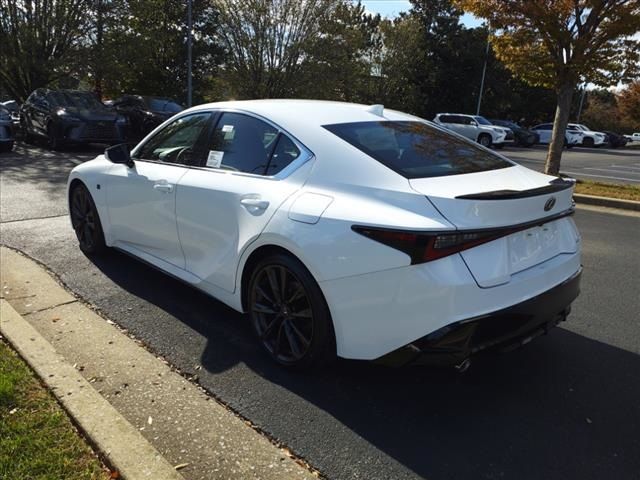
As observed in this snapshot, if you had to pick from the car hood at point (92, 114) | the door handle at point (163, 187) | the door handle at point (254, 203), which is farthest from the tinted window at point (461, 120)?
the door handle at point (254, 203)

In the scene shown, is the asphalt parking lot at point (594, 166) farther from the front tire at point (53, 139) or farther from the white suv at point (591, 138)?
the front tire at point (53, 139)

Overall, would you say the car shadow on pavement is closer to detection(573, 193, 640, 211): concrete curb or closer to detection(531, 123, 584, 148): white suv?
detection(573, 193, 640, 211): concrete curb

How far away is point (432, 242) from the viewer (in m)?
2.44

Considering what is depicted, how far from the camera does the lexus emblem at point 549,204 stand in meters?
2.83

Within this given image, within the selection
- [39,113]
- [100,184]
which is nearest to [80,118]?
[39,113]

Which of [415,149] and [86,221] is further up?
[415,149]

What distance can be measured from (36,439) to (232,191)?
1.68 metres

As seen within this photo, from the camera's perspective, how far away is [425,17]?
133ft

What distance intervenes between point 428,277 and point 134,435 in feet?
5.05

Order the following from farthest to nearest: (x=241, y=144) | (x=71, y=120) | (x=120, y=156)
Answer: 1. (x=71, y=120)
2. (x=120, y=156)
3. (x=241, y=144)

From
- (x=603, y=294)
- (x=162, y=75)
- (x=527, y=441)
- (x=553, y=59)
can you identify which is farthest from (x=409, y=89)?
(x=527, y=441)

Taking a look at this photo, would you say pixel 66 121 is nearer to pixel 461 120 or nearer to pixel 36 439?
pixel 36 439

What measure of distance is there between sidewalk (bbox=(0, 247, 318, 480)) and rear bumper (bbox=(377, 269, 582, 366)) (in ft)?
2.41

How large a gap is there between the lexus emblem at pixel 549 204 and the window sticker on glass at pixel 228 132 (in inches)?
79.4
